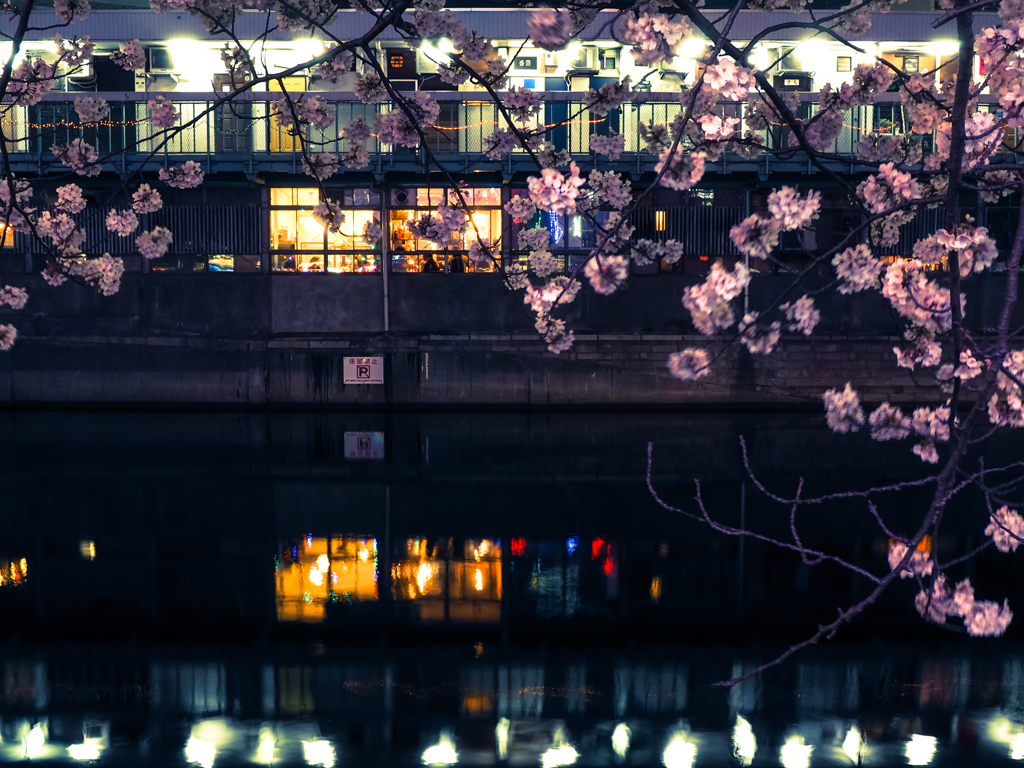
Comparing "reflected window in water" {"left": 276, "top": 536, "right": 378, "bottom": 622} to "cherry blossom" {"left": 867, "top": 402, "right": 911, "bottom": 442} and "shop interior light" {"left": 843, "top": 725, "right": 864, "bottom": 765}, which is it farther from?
"cherry blossom" {"left": 867, "top": 402, "right": 911, "bottom": 442}

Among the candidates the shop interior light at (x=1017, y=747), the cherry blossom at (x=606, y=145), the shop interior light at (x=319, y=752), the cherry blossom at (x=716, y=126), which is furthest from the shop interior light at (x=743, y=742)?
the cherry blossom at (x=606, y=145)

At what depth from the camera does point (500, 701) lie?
7855 millimetres

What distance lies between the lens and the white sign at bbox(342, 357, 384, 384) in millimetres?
28016

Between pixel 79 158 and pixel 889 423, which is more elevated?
pixel 79 158

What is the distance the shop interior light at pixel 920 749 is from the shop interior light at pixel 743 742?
96 cm

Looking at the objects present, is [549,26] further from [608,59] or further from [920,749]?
[608,59]

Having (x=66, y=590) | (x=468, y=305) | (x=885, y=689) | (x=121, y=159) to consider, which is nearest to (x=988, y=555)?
(x=885, y=689)

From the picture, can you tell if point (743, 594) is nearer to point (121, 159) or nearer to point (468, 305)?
point (468, 305)

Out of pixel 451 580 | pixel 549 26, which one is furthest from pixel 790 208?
pixel 451 580

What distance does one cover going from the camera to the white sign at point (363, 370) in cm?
2802

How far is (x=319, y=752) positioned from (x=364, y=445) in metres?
15.2

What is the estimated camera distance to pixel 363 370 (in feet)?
92.1

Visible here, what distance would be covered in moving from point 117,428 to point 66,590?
1420cm

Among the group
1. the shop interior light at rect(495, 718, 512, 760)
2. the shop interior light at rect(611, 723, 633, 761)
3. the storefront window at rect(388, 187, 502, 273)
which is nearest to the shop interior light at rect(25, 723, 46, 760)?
the shop interior light at rect(495, 718, 512, 760)
